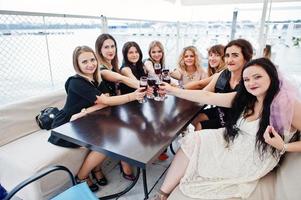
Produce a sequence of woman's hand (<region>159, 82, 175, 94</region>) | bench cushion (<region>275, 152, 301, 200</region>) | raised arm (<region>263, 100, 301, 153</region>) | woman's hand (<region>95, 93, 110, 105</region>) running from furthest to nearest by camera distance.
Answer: woman's hand (<region>159, 82, 175, 94</region>) < woman's hand (<region>95, 93, 110, 105</region>) < raised arm (<region>263, 100, 301, 153</region>) < bench cushion (<region>275, 152, 301, 200</region>)

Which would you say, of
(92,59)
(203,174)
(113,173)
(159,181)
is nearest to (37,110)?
(92,59)

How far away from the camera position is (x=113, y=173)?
2.20 metres

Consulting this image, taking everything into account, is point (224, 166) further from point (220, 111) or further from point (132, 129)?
point (220, 111)

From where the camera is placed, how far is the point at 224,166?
4.59 feet

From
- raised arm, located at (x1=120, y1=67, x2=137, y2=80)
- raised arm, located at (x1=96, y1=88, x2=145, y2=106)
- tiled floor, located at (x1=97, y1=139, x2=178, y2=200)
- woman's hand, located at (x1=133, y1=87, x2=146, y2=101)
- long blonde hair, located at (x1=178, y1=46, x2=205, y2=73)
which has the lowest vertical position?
tiled floor, located at (x1=97, y1=139, x2=178, y2=200)

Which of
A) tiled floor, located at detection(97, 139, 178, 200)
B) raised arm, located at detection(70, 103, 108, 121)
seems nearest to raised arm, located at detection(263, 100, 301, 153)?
tiled floor, located at detection(97, 139, 178, 200)

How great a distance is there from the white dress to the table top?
0.75 ft

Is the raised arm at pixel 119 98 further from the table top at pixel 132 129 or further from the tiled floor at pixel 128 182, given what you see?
the tiled floor at pixel 128 182

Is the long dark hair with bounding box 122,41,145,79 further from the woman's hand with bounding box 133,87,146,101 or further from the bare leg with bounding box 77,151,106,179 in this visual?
the bare leg with bounding box 77,151,106,179

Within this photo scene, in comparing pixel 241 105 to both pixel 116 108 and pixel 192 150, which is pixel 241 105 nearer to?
pixel 192 150

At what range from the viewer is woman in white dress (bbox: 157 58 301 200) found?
1.27 meters

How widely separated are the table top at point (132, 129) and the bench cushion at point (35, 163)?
13.2 inches

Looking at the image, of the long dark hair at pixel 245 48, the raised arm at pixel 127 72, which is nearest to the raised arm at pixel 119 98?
the raised arm at pixel 127 72

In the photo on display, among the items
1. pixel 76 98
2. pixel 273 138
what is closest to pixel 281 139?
pixel 273 138
